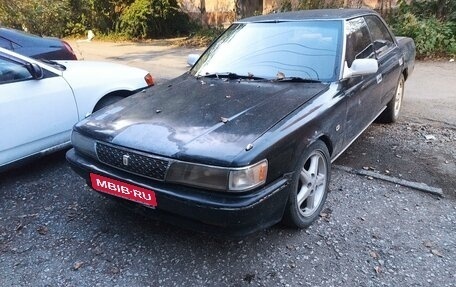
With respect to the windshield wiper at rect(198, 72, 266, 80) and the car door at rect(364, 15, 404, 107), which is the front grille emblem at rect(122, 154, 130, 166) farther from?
the car door at rect(364, 15, 404, 107)

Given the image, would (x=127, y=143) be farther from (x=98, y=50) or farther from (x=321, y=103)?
(x=98, y=50)

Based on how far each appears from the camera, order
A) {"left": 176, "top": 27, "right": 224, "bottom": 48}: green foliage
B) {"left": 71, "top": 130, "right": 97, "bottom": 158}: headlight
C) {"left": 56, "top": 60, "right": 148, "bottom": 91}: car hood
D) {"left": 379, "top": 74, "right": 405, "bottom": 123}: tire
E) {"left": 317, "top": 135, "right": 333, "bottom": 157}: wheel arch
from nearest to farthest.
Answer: {"left": 71, "top": 130, "right": 97, "bottom": 158}: headlight
{"left": 317, "top": 135, "right": 333, "bottom": 157}: wheel arch
{"left": 56, "top": 60, "right": 148, "bottom": 91}: car hood
{"left": 379, "top": 74, "right": 405, "bottom": 123}: tire
{"left": 176, "top": 27, "right": 224, "bottom": 48}: green foliage

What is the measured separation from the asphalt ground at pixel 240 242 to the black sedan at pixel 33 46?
9.34 ft

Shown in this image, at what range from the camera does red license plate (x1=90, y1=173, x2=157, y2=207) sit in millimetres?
2514

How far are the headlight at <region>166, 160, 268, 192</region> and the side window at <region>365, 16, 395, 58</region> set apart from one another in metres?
2.61

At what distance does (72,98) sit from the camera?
4105mm

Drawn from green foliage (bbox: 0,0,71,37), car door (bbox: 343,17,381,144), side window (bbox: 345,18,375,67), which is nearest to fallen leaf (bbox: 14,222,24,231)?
car door (bbox: 343,17,381,144)

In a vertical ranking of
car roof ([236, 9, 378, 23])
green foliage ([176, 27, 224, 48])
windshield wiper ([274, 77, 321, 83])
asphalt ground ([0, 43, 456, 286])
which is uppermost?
car roof ([236, 9, 378, 23])

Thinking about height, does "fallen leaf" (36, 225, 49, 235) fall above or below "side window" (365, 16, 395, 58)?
below

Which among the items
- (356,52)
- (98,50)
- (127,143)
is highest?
(356,52)

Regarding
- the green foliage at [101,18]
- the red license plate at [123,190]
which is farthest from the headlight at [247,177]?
the green foliage at [101,18]

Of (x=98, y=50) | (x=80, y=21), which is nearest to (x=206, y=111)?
(x=98, y=50)

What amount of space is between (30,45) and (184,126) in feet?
15.9

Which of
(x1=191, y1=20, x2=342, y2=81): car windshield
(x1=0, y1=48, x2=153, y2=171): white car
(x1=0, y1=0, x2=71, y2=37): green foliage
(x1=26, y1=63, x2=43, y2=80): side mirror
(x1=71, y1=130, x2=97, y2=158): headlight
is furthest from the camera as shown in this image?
(x1=0, y1=0, x2=71, y2=37): green foliage
